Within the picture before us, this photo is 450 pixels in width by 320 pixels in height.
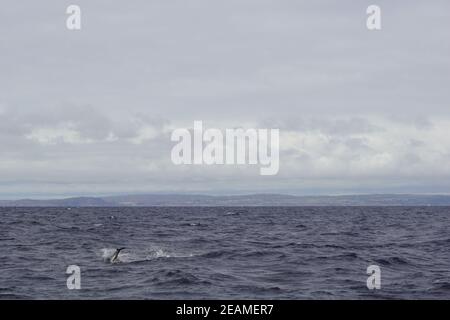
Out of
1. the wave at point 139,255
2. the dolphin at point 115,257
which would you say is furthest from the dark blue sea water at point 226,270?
the dolphin at point 115,257

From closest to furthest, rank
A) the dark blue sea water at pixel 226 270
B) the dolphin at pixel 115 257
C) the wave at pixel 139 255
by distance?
the dark blue sea water at pixel 226 270 < the dolphin at pixel 115 257 < the wave at pixel 139 255

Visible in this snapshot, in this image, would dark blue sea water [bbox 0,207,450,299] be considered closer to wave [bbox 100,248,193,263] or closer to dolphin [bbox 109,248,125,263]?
wave [bbox 100,248,193,263]

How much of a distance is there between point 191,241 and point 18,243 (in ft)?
48.1

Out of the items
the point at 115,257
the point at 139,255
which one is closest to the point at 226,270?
the point at 115,257

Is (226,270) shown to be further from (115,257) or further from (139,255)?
(139,255)

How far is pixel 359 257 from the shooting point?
120 feet

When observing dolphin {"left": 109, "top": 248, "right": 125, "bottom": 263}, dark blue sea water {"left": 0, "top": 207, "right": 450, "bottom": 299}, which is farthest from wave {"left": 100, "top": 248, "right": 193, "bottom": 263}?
dolphin {"left": 109, "top": 248, "right": 125, "bottom": 263}

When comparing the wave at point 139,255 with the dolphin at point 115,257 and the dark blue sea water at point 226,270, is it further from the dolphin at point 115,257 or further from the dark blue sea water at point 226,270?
the dolphin at point 115,257

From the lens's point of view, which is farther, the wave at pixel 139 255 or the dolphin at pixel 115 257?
the wave at pixel 139 255

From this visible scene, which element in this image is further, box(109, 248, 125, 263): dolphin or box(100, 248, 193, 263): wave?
box(100, 248, 193, 263): wave

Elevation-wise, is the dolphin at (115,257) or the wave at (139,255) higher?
the dolphin at (115,257)
